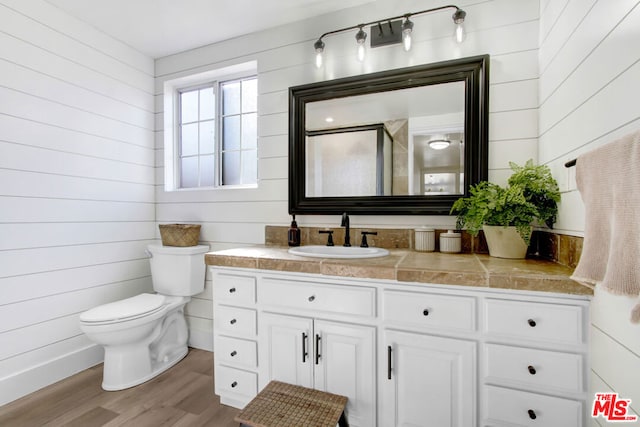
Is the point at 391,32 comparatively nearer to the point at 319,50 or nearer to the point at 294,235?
the point at 319,50

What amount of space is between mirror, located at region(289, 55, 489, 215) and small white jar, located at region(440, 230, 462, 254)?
14 cm

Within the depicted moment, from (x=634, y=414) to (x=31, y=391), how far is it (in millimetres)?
2836

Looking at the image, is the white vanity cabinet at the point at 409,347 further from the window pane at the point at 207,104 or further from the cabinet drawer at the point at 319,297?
the window pane at the point at 207,104

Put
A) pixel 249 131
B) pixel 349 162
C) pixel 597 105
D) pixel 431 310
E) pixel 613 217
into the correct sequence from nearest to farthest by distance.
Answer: pixel 613 217
pixel 597 105
pixel 431 310
pixel 349 162
pixel 249 131

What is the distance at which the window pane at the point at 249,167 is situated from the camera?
243 cm

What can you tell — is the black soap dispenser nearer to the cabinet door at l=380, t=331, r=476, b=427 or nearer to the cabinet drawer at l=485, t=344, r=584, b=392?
the cabinet door at l=380, t=331, r=476, b=427

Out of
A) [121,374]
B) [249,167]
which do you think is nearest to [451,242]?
[249,167]

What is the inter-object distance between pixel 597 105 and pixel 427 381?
1.18 m

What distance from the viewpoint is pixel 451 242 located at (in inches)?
65.7

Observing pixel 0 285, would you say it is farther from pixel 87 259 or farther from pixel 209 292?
pixel 209 292

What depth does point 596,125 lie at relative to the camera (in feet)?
3.30

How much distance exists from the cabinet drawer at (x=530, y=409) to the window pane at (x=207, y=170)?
234cm

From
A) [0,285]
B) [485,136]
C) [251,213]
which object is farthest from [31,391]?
[485,136]

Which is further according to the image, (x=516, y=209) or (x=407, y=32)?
(x=407, y=32)
